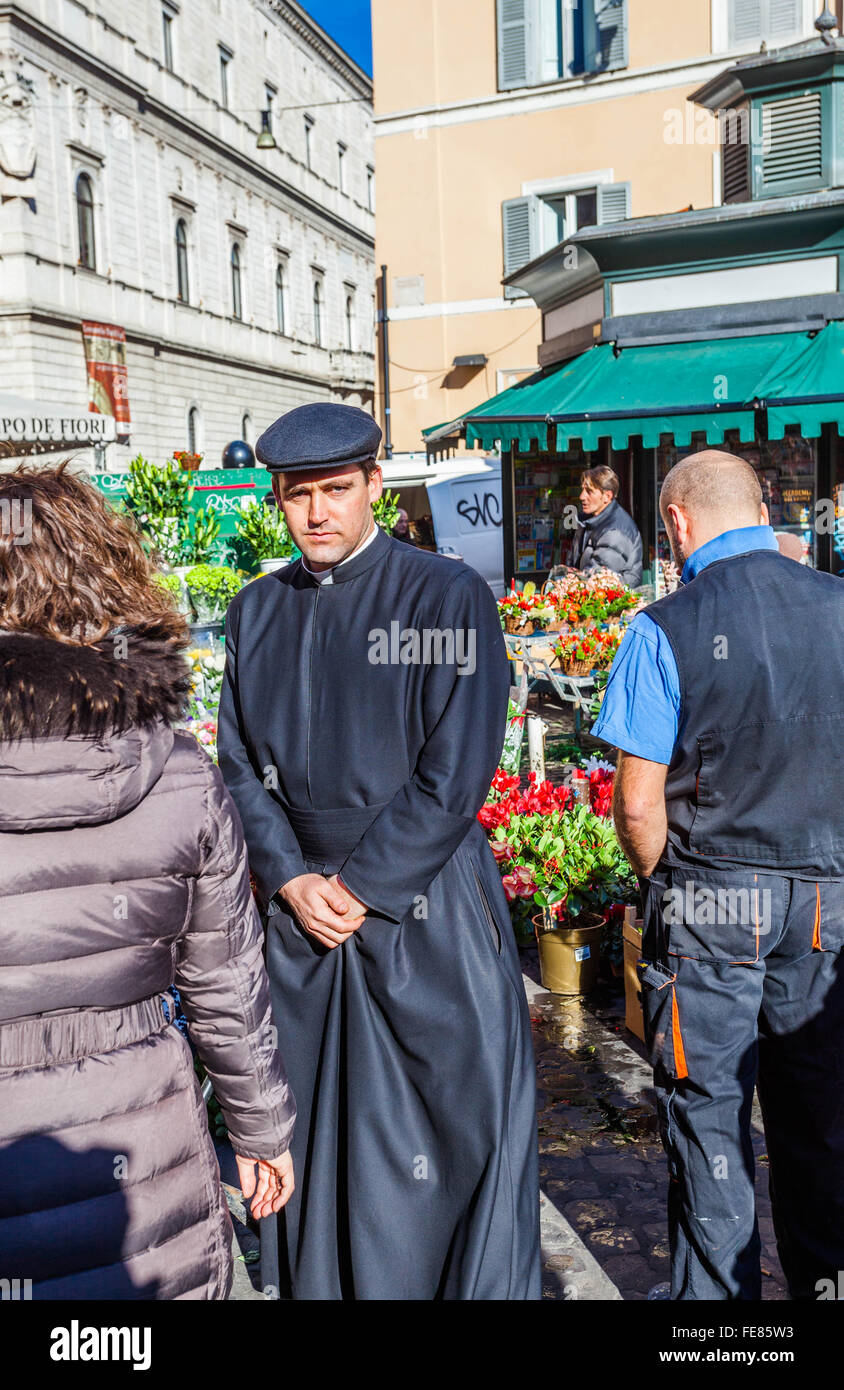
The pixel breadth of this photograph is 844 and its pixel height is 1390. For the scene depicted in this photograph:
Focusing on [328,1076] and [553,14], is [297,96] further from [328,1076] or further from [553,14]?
[328,1076]

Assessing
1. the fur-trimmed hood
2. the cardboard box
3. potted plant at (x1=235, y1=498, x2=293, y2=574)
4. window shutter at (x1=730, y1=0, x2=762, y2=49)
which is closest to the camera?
the fur-trimmed hood

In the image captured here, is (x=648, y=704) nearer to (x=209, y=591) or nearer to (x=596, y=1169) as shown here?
(x=596, y=1169)

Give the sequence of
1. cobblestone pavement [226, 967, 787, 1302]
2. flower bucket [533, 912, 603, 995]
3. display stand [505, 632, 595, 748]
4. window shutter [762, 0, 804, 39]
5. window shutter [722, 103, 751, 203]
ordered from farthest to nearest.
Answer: window shutter [762, 0, 804, 39], window shutter [722, 103, 751, 203], display stand [505, 632, 595, 748], flower bucket [533, 912, 603, 995], cobblestone pavement [226, 967, 787, 1302]

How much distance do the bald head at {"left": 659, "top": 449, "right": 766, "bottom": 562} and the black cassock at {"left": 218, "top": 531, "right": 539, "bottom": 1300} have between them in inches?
19.2

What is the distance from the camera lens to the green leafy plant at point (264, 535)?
9766 mm

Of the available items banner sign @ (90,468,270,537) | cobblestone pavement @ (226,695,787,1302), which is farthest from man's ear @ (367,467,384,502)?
banner sign @ (90,468,270,537)

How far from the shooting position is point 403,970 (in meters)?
2.51

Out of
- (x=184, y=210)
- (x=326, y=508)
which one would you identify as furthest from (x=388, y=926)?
(x=184, y=210)

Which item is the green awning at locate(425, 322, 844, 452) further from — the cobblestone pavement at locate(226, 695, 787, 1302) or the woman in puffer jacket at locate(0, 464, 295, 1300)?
the woman in puffer jacket at locate(0, 464, 295, 1300)

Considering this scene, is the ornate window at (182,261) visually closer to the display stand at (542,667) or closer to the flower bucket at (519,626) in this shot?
the flower bucket at (519,626)

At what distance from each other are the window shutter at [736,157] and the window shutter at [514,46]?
28.1 feet

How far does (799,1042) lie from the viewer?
2.53 m

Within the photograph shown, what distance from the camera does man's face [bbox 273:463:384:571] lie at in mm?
2637

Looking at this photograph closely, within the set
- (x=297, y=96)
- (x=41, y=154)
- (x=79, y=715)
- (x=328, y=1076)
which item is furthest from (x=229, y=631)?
(x=297, y=96)
